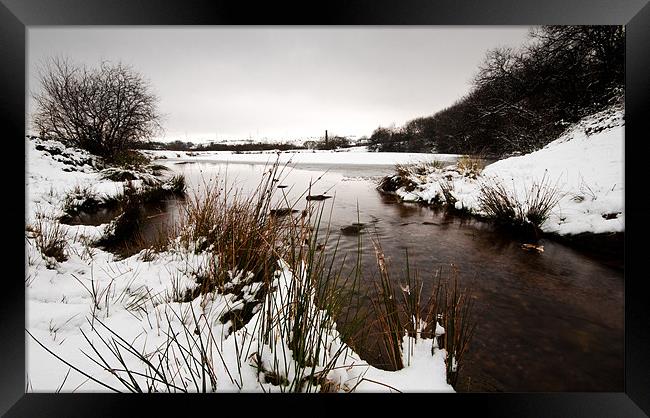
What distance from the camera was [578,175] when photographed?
2.05m

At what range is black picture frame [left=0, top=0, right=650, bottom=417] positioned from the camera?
3.33ft

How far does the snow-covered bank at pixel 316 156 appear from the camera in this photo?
2.40 m

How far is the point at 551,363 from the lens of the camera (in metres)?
1.27

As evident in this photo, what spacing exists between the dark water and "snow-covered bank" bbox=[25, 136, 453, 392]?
18.8 inches

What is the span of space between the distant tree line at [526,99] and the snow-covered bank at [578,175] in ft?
0.43

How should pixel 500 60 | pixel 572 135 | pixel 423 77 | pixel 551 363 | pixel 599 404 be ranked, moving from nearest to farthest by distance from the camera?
1. pixel 599 404
2. pixel 551 363
3. pixel 500 60
4. pixel 423 77
5. pixel 572 135

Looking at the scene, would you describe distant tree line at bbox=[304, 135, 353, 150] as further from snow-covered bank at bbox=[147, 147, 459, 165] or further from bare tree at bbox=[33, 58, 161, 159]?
bare tree at bbox=[33, 58, 161, 159]

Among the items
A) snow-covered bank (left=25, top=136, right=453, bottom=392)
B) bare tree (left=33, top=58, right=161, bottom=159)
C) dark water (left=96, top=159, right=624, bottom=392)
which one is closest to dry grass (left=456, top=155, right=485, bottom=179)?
dark water (left=96, top=159, right=624, bottom=392)

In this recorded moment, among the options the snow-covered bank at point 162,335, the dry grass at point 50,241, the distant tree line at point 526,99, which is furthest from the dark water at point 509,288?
the dry grass at point 50,241
